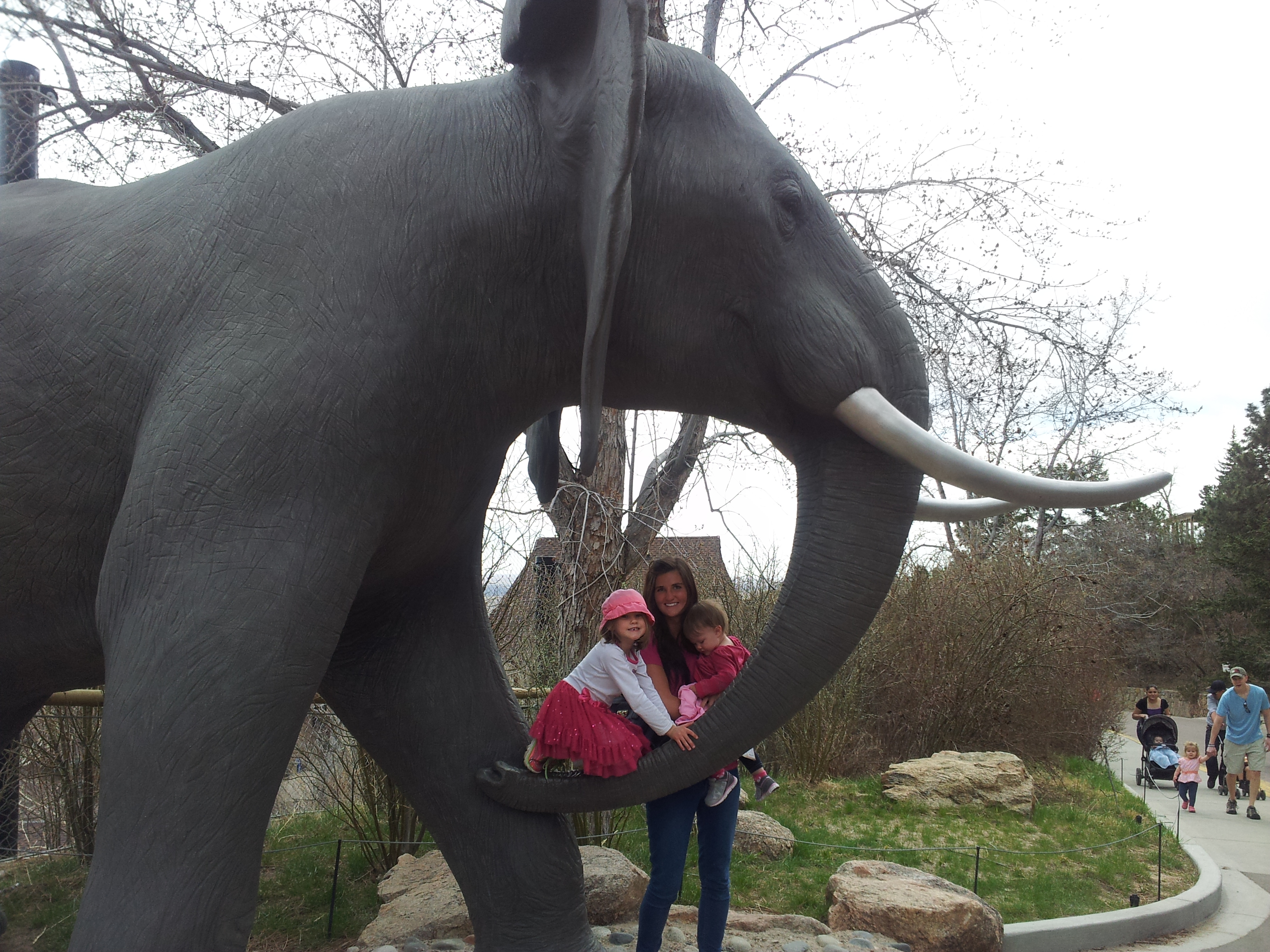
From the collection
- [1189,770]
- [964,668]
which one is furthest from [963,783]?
[1189,770]

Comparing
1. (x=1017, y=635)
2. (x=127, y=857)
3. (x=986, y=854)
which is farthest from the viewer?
(x=1017, y=635)

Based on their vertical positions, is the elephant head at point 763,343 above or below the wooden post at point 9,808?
above

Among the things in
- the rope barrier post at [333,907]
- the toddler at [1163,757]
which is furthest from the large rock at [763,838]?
the toddler at [1163,757]

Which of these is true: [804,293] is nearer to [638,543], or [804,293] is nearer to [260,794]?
[260,794]

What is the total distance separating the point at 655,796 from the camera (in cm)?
173

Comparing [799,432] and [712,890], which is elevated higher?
[799,432]

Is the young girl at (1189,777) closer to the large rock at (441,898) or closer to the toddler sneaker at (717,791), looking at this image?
the large rock at (441,898)

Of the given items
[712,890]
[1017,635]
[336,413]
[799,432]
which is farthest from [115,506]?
[1017,635]

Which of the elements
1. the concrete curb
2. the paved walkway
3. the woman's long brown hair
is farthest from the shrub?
the woman's long brown hair

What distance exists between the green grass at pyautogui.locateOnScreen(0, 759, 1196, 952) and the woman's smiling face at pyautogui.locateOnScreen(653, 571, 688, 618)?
2.25 metres

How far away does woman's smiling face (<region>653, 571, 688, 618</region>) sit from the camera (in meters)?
2.60

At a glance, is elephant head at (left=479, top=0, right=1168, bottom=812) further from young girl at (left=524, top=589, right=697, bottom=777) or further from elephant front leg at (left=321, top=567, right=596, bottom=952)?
elephant front leg at (left=321, top=567, right=596, bottom=952)

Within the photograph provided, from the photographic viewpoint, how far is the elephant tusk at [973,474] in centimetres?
151

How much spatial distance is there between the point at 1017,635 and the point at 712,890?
326 inches
